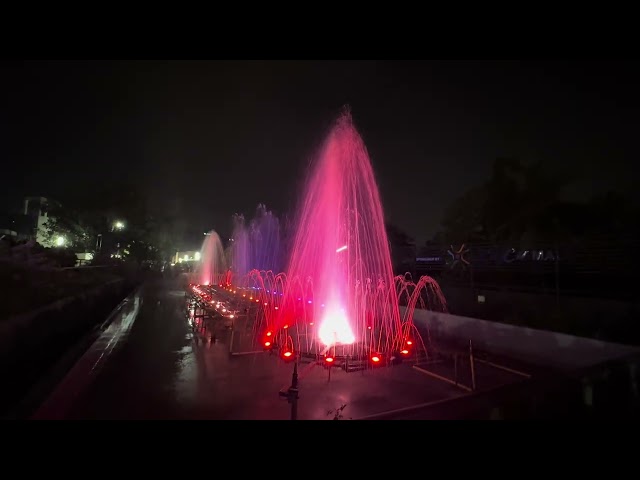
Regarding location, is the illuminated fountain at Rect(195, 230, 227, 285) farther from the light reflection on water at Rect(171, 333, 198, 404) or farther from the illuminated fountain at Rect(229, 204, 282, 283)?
the light reflection on water at Rect(171, 333, 198, 404)

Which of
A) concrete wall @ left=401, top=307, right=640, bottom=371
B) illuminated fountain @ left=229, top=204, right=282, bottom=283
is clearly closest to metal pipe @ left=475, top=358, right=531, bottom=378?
concrete wall @ left=401, top=307, right=640, bottom=371

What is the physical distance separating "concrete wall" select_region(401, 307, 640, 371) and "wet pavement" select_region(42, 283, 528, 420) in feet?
8.99

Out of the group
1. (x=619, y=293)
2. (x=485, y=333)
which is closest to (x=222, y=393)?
(x=485, y=333)

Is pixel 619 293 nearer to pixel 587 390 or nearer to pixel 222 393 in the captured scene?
pixel 587 390

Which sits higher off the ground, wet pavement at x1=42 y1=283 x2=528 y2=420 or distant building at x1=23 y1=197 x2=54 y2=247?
distant building at x1=23 y1=197 x2=54 y2=247

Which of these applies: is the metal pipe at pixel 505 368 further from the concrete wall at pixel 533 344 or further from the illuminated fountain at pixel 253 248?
the illuminated fountain at pixel 253 248

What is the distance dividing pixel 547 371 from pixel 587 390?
A: 14.7 ft

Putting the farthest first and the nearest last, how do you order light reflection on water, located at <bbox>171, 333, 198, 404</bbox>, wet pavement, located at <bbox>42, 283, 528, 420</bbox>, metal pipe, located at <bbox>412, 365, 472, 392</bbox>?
metal pipe, located at <bbox>412, 365, 472, 392</bbox>
light reflection on water, located at <bbox>171, 333, 198, 404</bbox>
wet pavement, located at <bbox>42, 283, 528, 420</bbox>

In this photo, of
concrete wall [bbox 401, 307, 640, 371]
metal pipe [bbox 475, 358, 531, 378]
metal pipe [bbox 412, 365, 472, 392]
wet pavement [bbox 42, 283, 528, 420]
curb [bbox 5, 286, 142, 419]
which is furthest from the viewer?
concrete wall [bbox 401, 307, 640, 371]

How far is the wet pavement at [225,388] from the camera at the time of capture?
6.46 m

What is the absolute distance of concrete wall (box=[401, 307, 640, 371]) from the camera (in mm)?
8875

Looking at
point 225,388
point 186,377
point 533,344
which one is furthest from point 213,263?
point 533,344

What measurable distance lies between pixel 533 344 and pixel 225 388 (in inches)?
348

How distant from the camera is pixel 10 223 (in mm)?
50906
